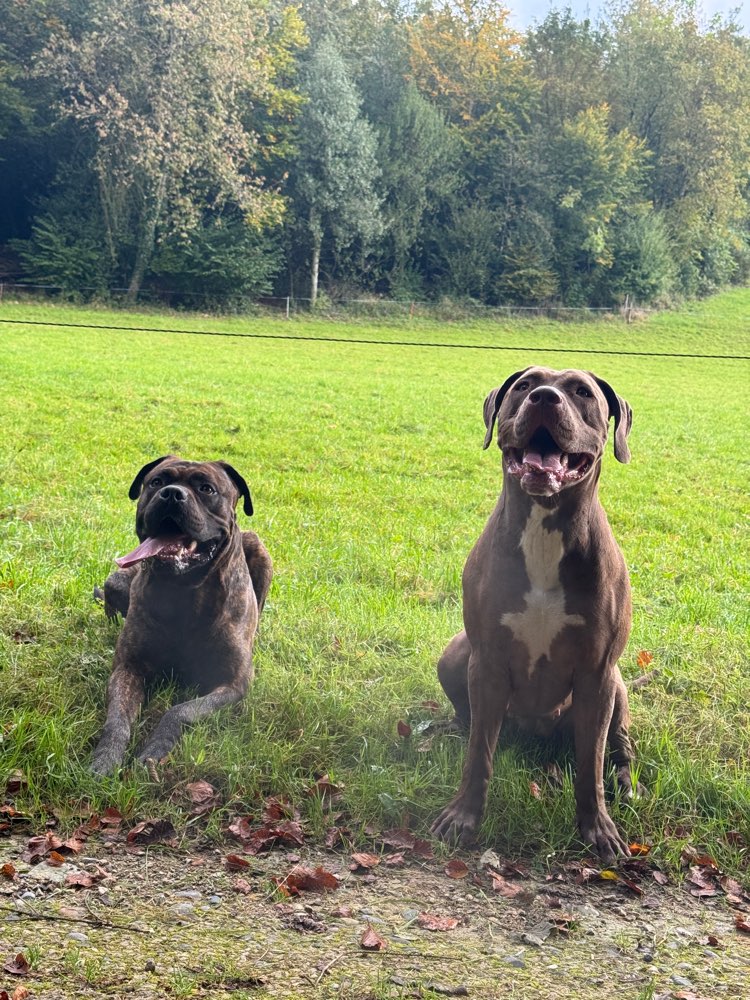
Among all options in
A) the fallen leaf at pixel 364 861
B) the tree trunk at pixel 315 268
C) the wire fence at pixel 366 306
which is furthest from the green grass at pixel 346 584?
the tree trunk at pixel 315 268

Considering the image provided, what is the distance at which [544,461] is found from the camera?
3.45 m

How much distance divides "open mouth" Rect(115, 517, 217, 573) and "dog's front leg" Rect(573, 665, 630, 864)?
77.6 inches

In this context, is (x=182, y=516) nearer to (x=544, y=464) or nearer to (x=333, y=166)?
(x=544, y=464)

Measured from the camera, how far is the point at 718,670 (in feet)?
17.4

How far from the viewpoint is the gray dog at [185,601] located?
444cm

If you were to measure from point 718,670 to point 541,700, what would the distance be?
1.97 meters

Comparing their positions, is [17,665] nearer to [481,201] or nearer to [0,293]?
[0,293]

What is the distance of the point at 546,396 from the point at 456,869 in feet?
6.18

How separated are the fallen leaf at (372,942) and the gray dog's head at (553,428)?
5.46ft

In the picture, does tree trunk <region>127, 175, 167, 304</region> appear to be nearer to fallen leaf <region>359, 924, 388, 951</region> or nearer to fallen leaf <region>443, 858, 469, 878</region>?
fallen leaf <region>443, 858, 469, 878</region>

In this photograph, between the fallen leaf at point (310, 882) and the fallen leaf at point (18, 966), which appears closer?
the fallen leaf at point (18, 966)

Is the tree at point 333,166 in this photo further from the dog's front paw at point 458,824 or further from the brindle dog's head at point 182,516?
the dog's front paw at point 458,824

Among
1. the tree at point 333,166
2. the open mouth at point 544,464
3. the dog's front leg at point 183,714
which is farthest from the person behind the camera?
the tree at point 333,166

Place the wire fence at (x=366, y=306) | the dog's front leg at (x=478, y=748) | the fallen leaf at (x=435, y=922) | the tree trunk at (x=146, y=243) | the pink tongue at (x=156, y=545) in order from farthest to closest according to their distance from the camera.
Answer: the tree trunk at (x=146, y=243), the wire fence at (x=366, y=306), the pink tongue at (x=156, y=545), the dog's front leg at (x=478, y=748), the fallen leaf at (x=435, y=922)
